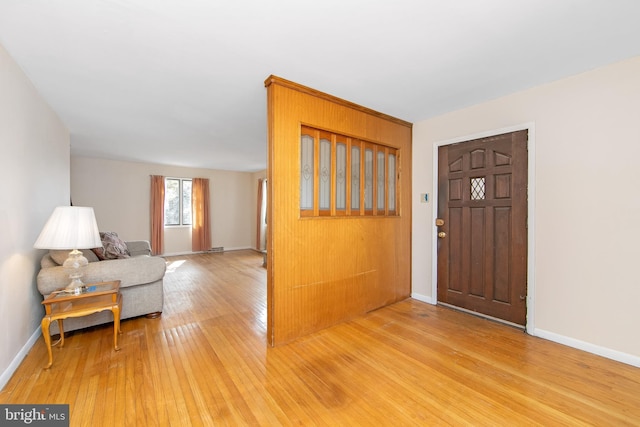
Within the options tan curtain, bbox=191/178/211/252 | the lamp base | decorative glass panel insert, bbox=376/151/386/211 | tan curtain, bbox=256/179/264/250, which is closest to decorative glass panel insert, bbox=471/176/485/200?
decorative glass panel insert, bbox=376/151/386/211

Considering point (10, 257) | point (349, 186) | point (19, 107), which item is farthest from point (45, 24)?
point (349, 186)

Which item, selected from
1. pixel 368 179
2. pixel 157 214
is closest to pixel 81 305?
pixel 368 179

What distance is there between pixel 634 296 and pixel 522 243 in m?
0.83

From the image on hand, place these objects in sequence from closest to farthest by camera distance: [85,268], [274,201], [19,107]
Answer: [19,107]
[274,201]
[85,268]

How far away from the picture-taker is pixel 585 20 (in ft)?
5.57

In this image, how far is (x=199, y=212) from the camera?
7441mm

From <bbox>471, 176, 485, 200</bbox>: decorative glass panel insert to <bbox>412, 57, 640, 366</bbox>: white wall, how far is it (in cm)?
46

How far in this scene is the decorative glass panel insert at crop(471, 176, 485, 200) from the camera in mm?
3020

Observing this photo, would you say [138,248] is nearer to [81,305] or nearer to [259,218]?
[81,305]

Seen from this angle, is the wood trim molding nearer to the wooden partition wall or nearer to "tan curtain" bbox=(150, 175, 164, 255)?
the wooden partition wall

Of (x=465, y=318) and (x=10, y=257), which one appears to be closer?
(x=10, y=257)

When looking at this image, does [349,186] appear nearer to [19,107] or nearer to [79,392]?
[79,392]

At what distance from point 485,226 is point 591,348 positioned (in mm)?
1342

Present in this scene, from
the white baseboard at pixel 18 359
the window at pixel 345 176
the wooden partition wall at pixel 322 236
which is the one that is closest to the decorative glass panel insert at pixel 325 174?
the window at pixel 345 176
